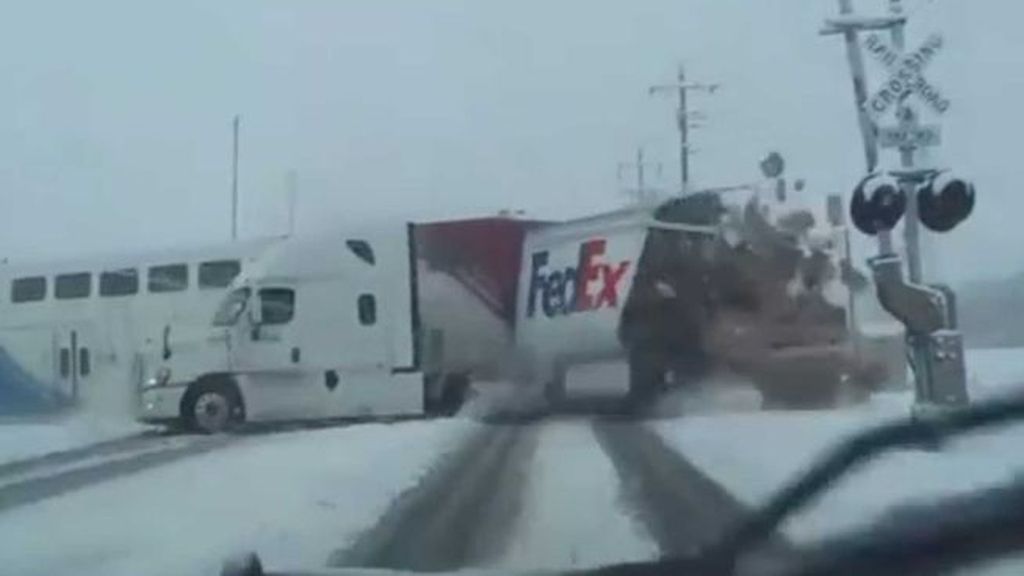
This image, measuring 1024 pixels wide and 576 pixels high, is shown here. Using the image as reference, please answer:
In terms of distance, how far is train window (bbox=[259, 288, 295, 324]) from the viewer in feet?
13.3

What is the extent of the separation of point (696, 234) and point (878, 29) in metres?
0.50

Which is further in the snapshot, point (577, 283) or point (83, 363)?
point (83, 363)

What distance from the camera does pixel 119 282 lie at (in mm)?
4062

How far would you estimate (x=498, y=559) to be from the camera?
144 inches

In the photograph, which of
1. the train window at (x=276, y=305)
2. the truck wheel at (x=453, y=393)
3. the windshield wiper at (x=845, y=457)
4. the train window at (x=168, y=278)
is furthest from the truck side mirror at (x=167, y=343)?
the windshield wiper at (x=845, y=457)

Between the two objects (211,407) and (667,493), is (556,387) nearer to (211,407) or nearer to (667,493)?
(667,493)

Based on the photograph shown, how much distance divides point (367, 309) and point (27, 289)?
65 centimetres

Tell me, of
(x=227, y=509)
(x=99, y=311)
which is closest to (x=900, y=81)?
(x=227, y=509)

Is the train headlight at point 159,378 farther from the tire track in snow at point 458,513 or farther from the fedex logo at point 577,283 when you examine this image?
the fedex logo at point 577,283

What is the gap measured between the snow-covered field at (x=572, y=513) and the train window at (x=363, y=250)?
479 mm

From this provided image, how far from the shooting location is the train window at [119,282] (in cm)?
405

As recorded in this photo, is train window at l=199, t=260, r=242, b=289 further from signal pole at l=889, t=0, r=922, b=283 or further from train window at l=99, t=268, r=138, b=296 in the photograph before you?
signal pole at l=889, t=0, r=922, b=283

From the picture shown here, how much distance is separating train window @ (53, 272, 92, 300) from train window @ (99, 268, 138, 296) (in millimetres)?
26

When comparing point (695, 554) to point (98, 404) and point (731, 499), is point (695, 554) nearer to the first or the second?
point (731, 499)
